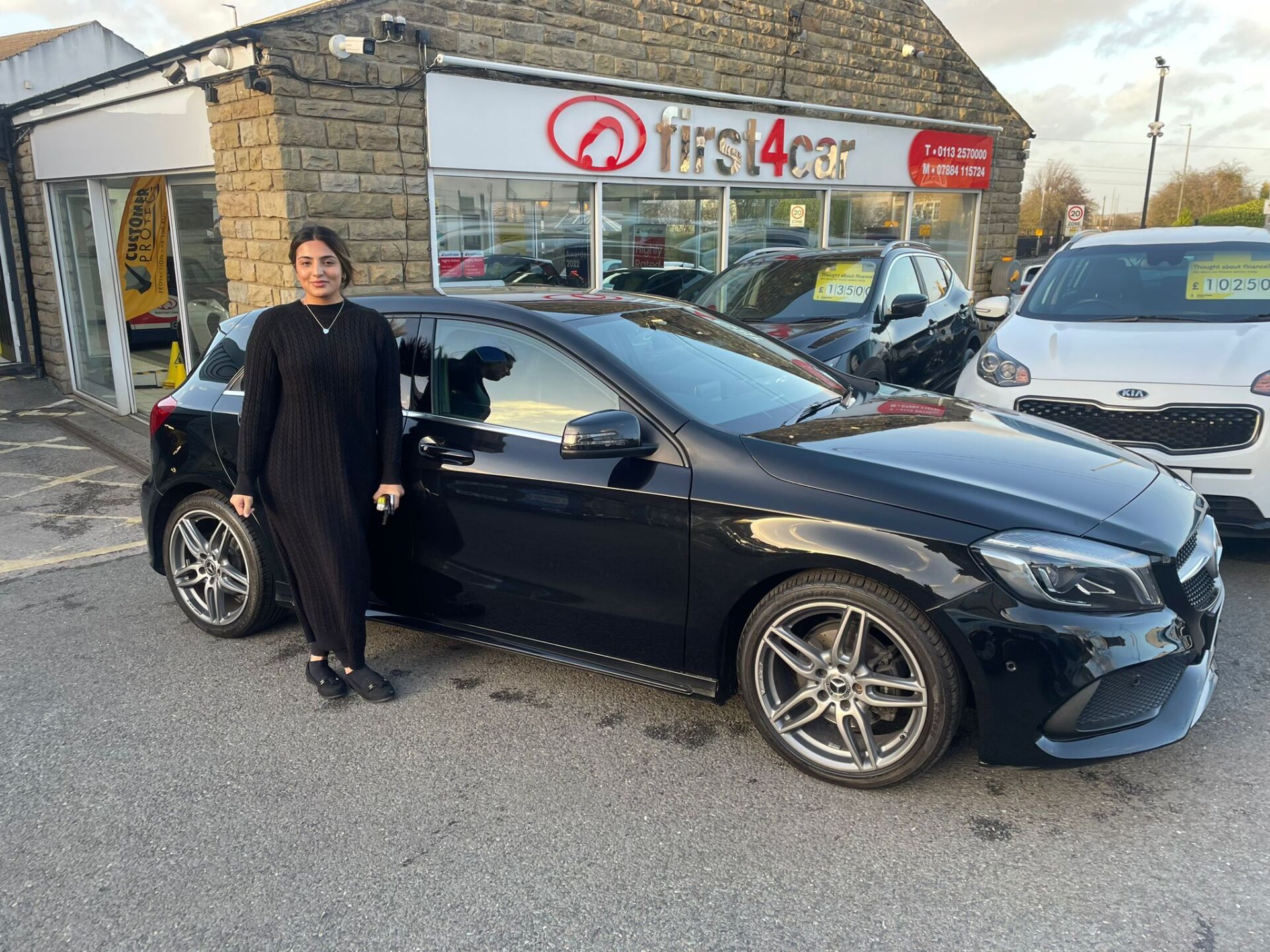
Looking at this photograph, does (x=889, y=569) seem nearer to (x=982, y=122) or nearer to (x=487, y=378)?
(x=487, y=378)

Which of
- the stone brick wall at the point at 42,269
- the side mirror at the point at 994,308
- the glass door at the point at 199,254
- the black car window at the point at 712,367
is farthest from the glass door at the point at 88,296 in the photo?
the side mirror at the point at 994,308

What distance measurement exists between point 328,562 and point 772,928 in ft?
7.06

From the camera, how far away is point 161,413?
14.8 ft

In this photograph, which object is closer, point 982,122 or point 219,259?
point 219,259

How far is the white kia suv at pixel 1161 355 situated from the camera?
4762 mm

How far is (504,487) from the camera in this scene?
11.7ft

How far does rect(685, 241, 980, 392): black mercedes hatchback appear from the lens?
275 inches

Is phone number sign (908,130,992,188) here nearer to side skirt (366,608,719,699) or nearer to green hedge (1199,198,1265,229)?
side skirt (366,608,719,699)

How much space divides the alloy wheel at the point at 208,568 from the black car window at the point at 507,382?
1.36 m

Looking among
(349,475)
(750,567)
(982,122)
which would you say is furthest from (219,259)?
(982,122)

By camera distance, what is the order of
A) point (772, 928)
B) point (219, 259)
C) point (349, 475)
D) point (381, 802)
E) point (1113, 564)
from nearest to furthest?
point (772, 928) → point (1113, 564) → point (381, 802) → point (349, 475) → point (219, 259)

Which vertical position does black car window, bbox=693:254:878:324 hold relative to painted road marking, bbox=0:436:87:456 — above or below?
above

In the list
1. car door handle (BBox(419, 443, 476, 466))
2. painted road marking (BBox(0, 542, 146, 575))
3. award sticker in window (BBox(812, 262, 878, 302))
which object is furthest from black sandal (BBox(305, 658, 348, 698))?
award sticker in window (BBox(812, 262, 878, 302))

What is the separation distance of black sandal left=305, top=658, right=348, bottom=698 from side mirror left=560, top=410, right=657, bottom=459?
4.85ft
